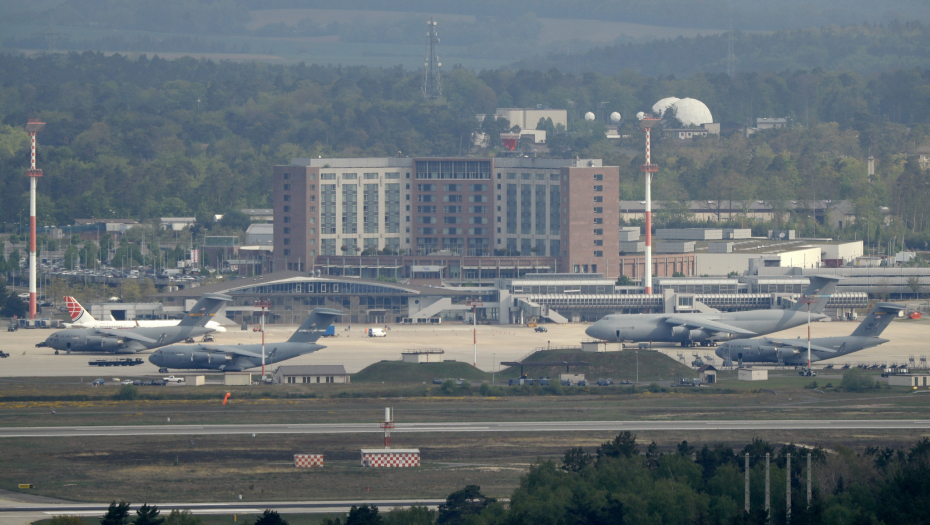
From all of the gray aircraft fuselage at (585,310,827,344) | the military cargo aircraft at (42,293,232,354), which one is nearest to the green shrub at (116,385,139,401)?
the military cargo aircraft at (42,293,232,354)

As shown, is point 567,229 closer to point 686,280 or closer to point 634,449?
point 686,280

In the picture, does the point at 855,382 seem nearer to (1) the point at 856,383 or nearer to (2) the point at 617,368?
(1) the point at 856,383

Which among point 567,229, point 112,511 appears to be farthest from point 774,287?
point 112,511

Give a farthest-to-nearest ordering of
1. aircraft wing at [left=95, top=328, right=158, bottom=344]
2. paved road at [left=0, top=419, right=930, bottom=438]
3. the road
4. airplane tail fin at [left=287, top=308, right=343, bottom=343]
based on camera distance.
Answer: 1. aircraft wing at [left=95, top=328, right=158, bottom=344]
2. airplane tail fin at [left=287, top=308, right=343, bottom=343]
3. paved road at [left=0, top=419, right=930, bottom=438]
4. the road

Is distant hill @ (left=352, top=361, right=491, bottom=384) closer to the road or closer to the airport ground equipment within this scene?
the airport ground equipment

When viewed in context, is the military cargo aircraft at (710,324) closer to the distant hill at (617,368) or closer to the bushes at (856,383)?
the distant hill at (617,368)

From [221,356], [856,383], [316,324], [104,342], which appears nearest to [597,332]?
[316,324]
